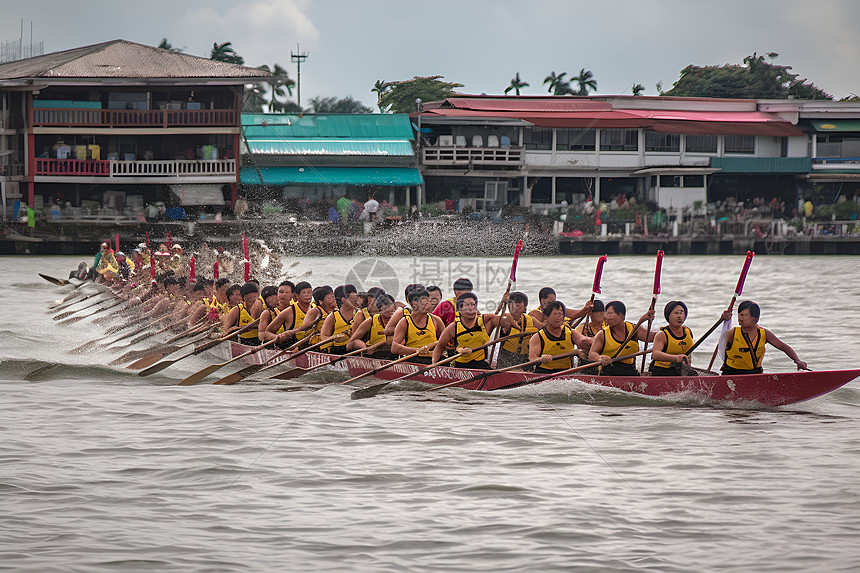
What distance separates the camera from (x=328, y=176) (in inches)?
1505

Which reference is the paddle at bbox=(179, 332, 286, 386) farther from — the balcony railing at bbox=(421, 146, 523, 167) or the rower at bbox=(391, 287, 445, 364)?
the balcony railing at bbox=(421, 146, 523, 167)

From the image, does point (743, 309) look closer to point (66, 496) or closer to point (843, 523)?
point (843, 523)

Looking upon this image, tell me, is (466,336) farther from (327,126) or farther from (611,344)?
(327,126)

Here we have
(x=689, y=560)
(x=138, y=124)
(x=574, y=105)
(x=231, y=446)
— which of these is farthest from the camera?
(x=574, y=105)

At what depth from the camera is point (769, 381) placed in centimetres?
998

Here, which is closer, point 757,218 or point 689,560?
point 689,560

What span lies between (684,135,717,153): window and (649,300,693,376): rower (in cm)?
3233

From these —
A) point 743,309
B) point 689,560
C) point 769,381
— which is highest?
point 743,309

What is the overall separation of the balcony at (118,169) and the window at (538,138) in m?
12.7

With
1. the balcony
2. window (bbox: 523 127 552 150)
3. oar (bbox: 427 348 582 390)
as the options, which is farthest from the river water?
window (bbox: 523 127 552 150)

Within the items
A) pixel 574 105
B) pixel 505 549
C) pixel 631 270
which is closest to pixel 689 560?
pixel 505 549

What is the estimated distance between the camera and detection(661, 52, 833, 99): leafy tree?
2125 inches

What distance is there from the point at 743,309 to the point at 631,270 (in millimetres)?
22668

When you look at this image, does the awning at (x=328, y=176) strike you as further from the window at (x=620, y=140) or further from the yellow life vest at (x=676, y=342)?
the yellow life vest at (x=676, y=342)
